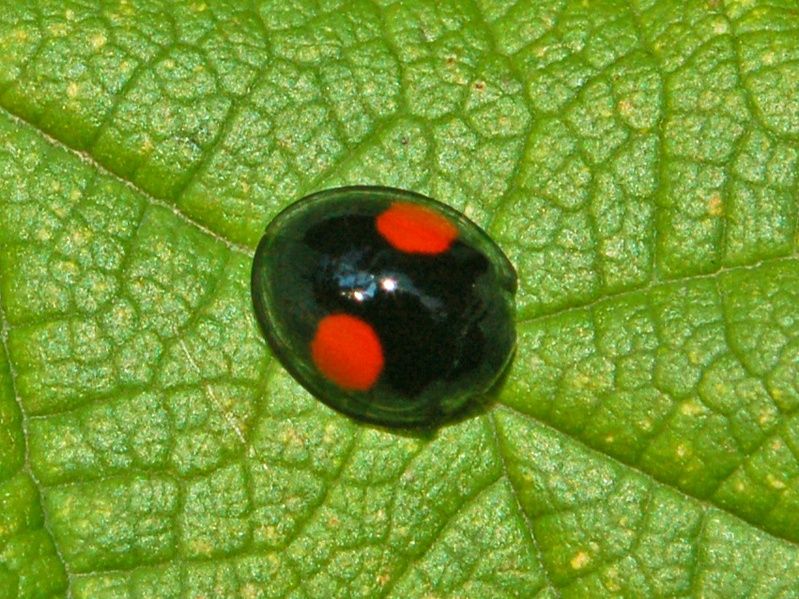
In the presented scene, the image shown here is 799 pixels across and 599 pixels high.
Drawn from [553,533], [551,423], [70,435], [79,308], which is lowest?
[553,533]

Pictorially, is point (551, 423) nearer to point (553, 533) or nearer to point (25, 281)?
point (553, 533)

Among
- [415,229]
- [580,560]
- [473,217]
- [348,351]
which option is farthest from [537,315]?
[580,560]

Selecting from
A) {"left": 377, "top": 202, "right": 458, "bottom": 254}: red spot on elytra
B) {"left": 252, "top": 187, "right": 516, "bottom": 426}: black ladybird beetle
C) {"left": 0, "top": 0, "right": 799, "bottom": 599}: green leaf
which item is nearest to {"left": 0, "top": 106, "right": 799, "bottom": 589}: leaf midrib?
{"left": 0, "top": 0, "right": 799, "bottom": 599}: green leaf

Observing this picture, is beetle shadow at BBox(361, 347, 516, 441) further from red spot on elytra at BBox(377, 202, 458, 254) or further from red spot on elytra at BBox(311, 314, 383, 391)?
red spot on elytra at BBox(377, 202, 458, 254)

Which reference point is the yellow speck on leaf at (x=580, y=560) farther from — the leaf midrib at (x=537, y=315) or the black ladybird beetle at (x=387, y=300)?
the black ladybird beetle at (x=387, y=300)

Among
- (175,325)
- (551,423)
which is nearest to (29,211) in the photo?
(175,325)

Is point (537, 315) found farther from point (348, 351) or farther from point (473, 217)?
point (348, 351)
